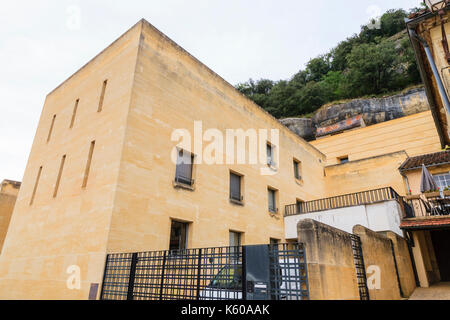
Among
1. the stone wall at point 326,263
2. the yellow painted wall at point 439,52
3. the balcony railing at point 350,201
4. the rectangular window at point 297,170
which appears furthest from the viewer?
the rectangular window at point 297,170

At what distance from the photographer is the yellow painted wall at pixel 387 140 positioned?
24.5 metres

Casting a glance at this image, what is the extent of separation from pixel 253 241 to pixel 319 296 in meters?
9.10

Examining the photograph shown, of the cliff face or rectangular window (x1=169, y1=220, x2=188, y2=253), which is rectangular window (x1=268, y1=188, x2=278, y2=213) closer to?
rectangular window (x1=169, y1=220, x2=188, y2=253)

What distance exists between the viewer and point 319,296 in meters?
5.08

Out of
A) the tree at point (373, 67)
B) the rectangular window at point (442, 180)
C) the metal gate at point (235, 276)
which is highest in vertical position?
the tree at point (373, 67)

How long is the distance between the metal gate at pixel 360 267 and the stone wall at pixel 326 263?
1233 mm

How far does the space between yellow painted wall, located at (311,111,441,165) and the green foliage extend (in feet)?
36.3

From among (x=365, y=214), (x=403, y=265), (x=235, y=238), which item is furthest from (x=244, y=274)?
(x=365, y=214)

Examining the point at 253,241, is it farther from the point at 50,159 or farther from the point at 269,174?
the point at 50,159

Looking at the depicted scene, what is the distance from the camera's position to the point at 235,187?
14578 millimetres

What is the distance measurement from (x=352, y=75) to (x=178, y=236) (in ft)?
117

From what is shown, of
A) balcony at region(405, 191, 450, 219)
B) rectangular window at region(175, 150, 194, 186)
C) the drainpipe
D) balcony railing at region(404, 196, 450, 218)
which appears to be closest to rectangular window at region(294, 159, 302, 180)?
balcony railing at region(404, 196, 450, 218)

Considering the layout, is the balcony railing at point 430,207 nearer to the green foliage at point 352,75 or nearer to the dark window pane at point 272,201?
the dark window pane at point 272,201

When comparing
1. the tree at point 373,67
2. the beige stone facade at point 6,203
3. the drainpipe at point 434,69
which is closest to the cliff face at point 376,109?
the tree at point 373,67
